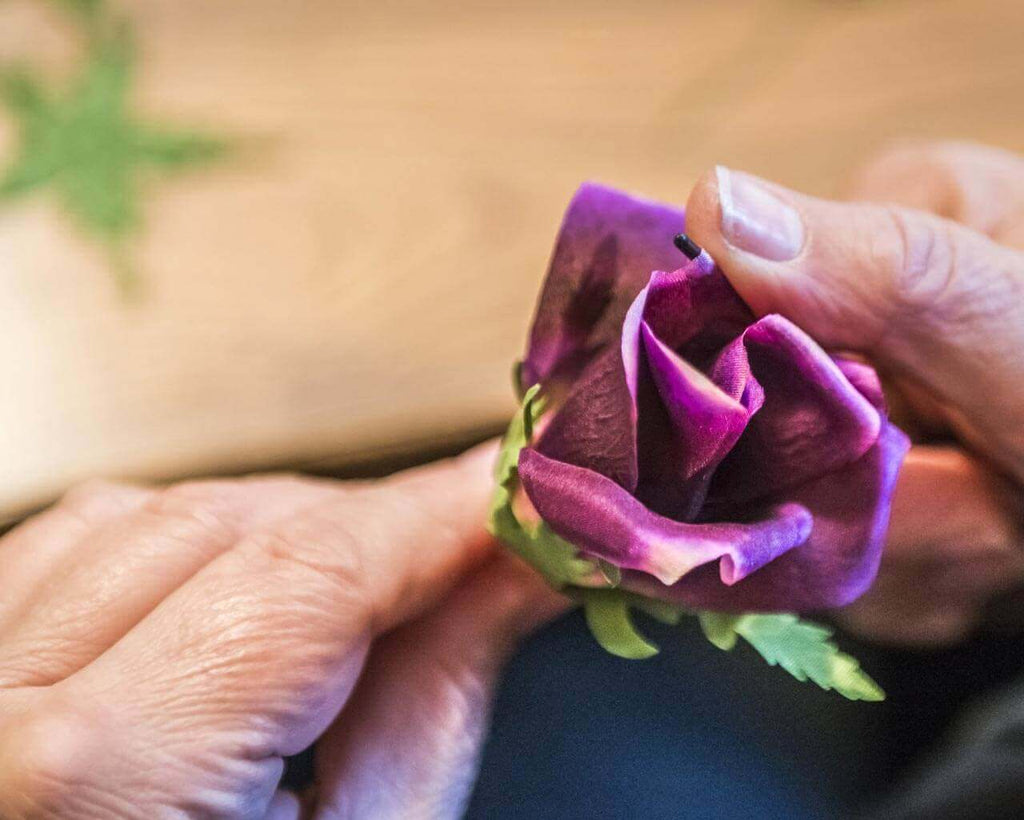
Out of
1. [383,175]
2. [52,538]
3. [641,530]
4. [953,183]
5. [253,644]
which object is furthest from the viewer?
[383,175]

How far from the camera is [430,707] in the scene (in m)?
0.52

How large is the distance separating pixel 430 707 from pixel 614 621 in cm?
19

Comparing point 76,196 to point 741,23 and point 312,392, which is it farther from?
point 741,23

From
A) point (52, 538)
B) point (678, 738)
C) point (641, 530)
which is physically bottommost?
point (678, 738)

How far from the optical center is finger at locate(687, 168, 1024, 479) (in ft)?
1.34

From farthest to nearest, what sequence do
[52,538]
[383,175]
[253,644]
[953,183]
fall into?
[383,175] < [953,183] < [52,538] < [253,644]

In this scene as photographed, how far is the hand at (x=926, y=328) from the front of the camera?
16.6 inches

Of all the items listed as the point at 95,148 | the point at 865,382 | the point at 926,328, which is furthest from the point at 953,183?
the point at 95,148

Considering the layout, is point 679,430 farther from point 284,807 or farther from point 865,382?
point 284,807

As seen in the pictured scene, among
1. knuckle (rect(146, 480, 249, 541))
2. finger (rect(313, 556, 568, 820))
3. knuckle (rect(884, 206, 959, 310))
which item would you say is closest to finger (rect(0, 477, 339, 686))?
knuckle (rect(146, 480, 249, 541))

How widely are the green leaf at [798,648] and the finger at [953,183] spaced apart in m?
0.38

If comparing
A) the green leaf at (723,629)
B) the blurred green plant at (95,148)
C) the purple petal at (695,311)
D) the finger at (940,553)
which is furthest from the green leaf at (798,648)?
the blurred green plant at (95,148)

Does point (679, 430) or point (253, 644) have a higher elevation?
point (679, 430)

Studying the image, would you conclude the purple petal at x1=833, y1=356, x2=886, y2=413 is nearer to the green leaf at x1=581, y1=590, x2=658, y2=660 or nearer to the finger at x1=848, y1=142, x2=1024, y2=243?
the green leaf at x1=581, y1=590, x2=658, y2=660
